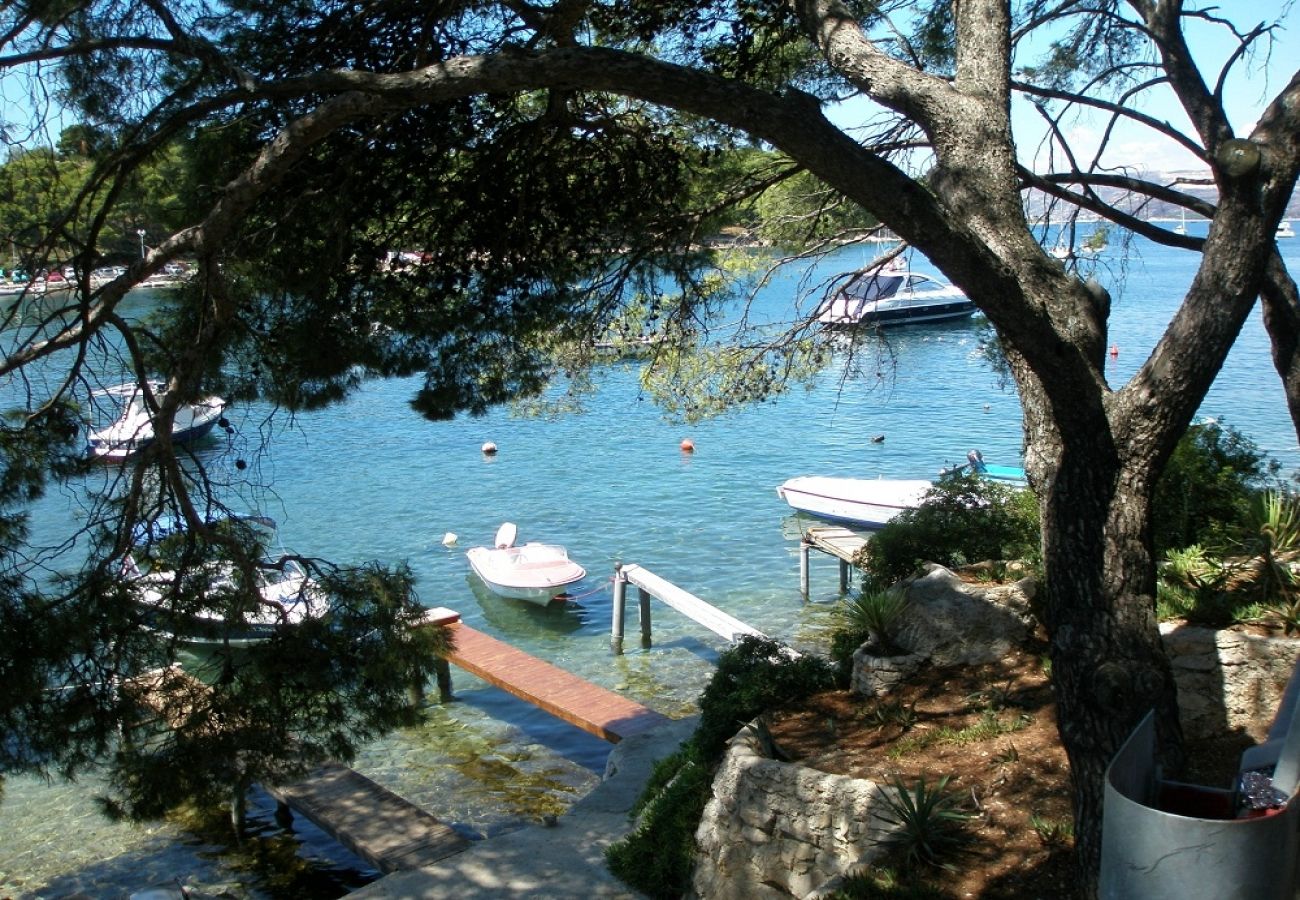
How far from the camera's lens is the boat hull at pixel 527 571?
1772 centimetres

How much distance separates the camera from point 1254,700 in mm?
6664

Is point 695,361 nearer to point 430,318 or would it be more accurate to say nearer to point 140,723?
point 430,318

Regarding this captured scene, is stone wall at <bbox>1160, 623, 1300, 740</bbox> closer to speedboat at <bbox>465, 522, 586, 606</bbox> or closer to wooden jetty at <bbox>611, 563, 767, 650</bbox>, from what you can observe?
wooden jetty at <bbox>611, 563, 767, 650</bbox>

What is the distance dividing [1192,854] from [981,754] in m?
3.92

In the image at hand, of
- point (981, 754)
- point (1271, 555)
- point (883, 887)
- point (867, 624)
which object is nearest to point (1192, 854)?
point (883, 887)

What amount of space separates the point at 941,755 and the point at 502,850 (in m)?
3.80

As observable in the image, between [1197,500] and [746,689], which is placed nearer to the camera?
[746,689]

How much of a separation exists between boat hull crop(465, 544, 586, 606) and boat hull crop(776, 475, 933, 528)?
505 centimetres

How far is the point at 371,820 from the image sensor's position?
10.2 meters

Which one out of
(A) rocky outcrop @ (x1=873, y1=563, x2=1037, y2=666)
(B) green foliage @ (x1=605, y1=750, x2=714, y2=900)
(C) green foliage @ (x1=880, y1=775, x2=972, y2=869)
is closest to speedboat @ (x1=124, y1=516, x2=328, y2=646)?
(B) green foliage @ (x1=605, y1=750, x2=714, y2=900)

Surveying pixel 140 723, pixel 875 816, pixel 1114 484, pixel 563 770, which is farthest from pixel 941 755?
pixel 563 770

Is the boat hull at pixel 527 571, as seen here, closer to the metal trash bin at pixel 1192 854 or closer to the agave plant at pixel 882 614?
the agave plant at pixel 882 614

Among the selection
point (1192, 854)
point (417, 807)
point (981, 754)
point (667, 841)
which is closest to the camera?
point (1192, 854)

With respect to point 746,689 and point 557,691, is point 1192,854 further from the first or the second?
point 557,691
